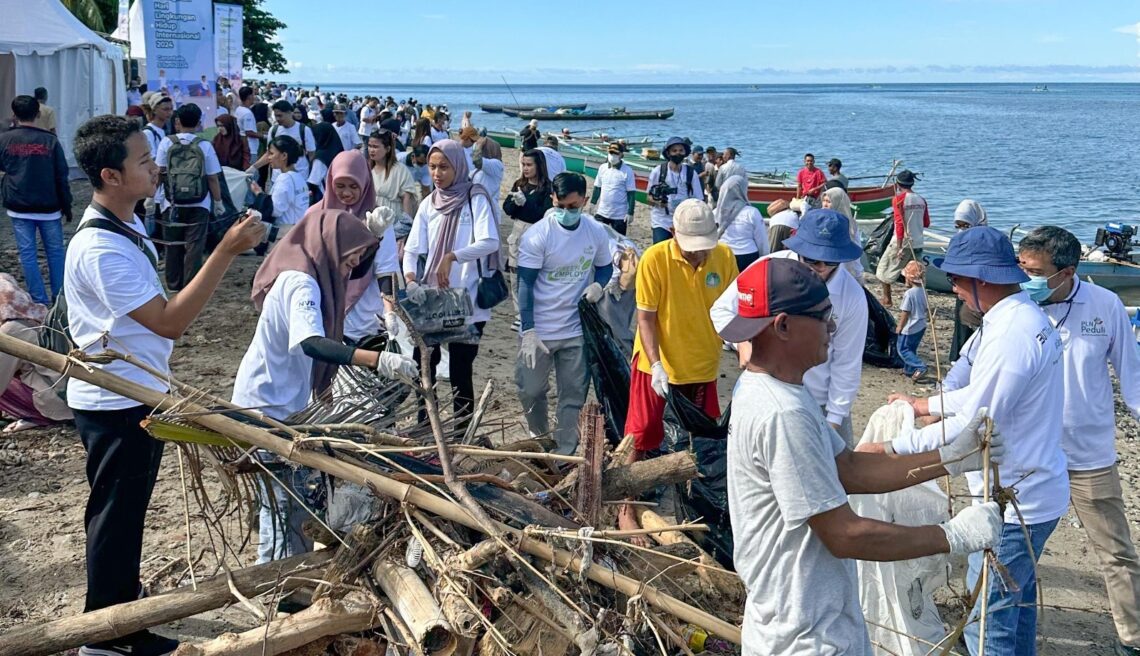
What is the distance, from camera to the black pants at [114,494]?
3246 mm

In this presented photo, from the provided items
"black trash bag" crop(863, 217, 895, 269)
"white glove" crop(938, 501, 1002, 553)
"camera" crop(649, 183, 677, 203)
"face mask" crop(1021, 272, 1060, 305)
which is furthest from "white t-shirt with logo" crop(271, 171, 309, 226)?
"white glove" crop(938, 501, 1002, 553)

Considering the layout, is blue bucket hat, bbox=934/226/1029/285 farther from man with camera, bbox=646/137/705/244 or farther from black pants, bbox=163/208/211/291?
man with camera, bbox=646/137/705/244

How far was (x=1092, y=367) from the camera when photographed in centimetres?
373

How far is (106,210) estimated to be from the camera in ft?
10.6

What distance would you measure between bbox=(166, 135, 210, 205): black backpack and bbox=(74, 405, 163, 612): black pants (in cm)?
544

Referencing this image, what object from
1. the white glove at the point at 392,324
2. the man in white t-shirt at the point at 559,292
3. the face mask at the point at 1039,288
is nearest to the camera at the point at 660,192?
the man in white t-shirt at the point at 559,292

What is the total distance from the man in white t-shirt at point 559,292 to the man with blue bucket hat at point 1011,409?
2452 mm

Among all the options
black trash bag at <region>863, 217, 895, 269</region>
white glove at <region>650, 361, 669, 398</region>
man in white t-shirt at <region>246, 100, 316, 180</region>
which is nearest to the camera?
white glove at <region>650, 361, 669, 398</region>

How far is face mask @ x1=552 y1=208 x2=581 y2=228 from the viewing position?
5.43 meters

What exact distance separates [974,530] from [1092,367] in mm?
1937

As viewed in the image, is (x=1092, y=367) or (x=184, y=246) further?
(x=184, y=246)

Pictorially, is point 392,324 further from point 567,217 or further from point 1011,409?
point 1011,409

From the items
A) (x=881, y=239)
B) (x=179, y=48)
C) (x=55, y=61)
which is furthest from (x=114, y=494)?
(x=55, y=61)

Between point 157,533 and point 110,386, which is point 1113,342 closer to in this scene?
point 110,386
